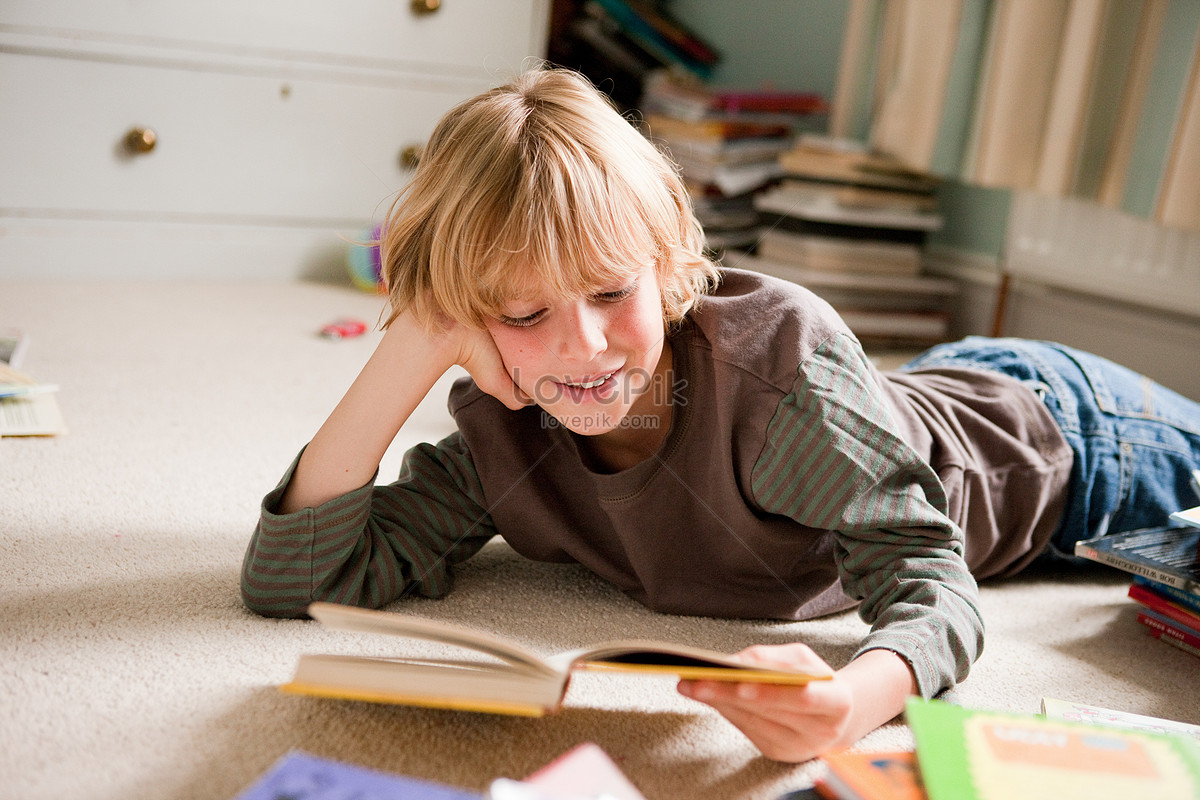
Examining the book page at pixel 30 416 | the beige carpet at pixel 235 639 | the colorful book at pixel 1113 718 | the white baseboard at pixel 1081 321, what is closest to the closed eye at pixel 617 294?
the beige carpet at pixel 235 639

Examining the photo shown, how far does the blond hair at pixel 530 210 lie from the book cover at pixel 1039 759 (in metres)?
0.37

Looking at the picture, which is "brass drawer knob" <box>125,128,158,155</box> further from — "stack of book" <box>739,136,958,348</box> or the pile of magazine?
the pile of magazine

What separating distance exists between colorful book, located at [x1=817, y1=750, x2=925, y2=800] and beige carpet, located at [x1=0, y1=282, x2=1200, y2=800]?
8 centimetres

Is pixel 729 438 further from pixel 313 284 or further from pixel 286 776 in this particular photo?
pixel 313 284

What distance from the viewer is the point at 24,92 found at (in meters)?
1.86

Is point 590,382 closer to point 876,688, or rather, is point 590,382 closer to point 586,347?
point 586,347

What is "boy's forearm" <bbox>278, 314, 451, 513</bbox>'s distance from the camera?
806 millimetres

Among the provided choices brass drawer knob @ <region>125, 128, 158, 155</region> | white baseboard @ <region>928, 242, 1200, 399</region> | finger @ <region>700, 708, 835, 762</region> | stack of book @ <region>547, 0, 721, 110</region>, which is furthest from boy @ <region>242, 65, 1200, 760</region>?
stack of book @ <region>547, 0, 721, 110</region>

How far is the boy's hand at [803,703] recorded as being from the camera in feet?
1.99

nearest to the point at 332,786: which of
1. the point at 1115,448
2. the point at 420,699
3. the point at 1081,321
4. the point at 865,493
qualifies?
the point at 420,699

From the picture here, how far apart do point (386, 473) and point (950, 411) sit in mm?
611

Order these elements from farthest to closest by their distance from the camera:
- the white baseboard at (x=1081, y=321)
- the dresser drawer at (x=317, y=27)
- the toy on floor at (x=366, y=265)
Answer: the toy on floor at (x=366, y=265) → the dresser drawer at (x=317, y=27) → the white baseboard at (x=1081, y=321)

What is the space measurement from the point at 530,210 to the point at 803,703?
37 centimetres

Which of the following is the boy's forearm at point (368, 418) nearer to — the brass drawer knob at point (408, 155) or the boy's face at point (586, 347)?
the boy's face at point (586, 347)
